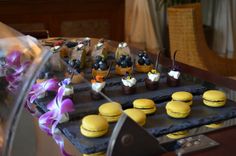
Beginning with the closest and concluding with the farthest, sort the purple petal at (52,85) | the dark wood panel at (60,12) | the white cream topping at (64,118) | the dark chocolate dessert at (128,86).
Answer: the white cream topping at (64,118) < the purple petal at (52,85) < the dark chocolate dessert at (128,86) < the dark wood panel at (60,12)

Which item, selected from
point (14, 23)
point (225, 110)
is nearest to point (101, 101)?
point (225, 110)

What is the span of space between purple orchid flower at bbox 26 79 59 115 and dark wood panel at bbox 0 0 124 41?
2239mm

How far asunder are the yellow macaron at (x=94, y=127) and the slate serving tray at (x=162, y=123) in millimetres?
11

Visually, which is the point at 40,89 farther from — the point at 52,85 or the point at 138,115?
the point at 138,115

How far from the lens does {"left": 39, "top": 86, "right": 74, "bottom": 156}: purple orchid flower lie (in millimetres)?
955

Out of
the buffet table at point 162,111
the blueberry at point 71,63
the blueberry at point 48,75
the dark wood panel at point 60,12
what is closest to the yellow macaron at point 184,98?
the buffet table at point 162,111

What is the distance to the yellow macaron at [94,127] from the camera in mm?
834

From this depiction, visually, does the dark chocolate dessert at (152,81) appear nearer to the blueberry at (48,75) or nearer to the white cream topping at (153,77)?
the white cream topping at (153,77)

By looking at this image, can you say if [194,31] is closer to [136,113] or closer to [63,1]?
[63,1]

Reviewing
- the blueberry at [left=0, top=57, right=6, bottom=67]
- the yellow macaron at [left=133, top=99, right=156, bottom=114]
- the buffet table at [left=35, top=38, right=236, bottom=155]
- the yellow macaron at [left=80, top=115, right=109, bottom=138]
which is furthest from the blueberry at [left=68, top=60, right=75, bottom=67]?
the yellow macaron at [left=80, top=115, right=109, bottom=138]

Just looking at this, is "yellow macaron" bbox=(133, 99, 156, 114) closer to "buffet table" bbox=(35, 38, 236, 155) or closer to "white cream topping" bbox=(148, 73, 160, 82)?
"buffet table" bbox=(35, 38, 236, 155)

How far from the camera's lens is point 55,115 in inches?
38.4

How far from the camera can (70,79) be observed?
1.07 m

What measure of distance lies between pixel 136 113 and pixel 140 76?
17.3 inches
